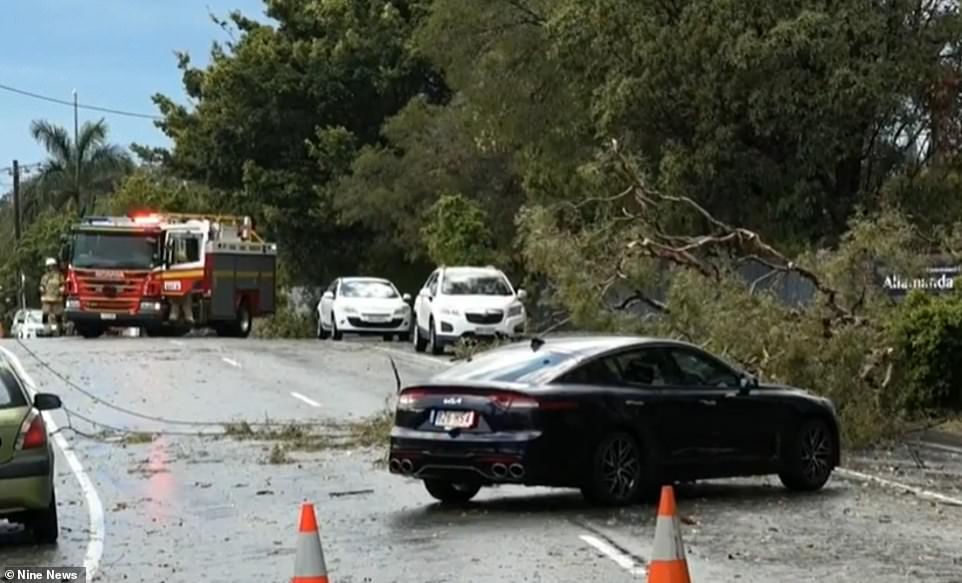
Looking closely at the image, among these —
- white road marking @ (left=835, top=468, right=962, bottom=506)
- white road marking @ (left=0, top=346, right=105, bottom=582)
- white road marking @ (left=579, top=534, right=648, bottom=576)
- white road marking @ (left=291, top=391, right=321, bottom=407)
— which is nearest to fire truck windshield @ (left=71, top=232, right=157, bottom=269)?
white road marking @ (left=291, top=391, right=321, bottom=407)

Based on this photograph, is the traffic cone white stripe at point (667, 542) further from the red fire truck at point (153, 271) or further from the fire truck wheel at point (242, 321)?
the fire truck wheel at point (242, 321)

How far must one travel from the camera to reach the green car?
11891 mm

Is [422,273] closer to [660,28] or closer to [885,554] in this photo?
[660,28]

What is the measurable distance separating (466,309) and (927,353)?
1450 centimetres

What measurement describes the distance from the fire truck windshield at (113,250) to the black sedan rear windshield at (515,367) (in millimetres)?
28199

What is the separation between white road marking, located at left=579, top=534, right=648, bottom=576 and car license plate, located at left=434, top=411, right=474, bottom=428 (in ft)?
5.58

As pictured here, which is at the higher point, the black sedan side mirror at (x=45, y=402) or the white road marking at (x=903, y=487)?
the black sedan side mirror at (x=45, y=402)

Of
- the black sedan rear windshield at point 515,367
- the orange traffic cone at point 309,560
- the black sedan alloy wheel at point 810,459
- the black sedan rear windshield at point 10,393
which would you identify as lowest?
the black sedan alloy wheel at point 810,459

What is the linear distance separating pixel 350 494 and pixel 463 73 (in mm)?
21884

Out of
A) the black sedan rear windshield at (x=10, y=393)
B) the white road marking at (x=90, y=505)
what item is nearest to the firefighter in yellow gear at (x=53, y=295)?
the white road marking at (x=90, y=505)

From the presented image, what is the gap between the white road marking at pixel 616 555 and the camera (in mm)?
10814

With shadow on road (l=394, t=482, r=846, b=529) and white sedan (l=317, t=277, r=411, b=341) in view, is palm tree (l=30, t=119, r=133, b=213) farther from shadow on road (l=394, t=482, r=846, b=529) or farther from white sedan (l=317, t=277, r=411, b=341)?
shadow on road (l=394, t=482, r=846, b=529)

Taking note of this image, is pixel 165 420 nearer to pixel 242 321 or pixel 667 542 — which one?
pixel 667 542

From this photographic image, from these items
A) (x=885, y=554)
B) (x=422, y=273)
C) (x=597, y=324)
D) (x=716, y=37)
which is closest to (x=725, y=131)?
(x=716, y=37)
